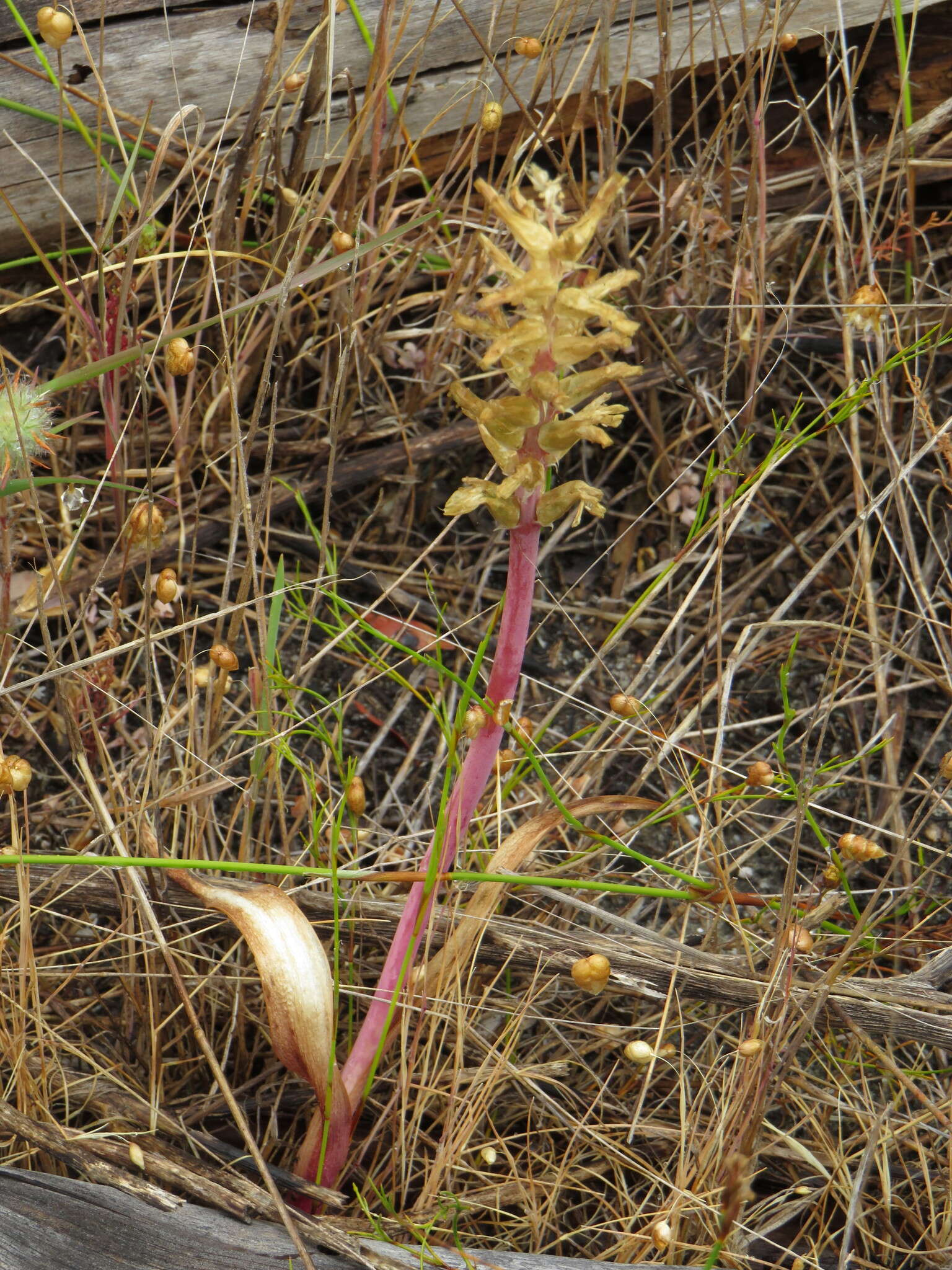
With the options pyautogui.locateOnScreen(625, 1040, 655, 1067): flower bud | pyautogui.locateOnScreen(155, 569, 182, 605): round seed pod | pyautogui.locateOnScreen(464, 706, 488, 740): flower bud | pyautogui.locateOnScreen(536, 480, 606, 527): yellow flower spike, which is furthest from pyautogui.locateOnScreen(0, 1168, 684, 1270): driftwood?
pyautogui.locateOnScreen(536, 480, 606, 527): yellow flower spike

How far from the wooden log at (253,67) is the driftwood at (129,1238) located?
4.73ft

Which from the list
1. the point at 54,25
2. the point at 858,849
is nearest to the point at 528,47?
the point at 54,25

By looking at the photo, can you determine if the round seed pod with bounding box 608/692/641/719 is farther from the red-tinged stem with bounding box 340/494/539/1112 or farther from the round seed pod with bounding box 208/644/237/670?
the round seed pod with bounding box 208/644/237/670

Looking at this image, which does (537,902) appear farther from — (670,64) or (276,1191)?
(670,64)

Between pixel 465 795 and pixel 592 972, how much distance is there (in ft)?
0.89

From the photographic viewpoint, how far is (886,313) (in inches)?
67.6

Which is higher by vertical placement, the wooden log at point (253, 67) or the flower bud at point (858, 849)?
the wooden log at point (253, 67)

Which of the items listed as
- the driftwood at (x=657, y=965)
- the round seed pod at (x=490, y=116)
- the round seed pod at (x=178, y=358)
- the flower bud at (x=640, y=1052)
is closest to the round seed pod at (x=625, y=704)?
the driftwood at (x=657, y=965)

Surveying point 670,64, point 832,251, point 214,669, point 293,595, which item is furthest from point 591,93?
point 214,669

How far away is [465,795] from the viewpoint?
1.16 m

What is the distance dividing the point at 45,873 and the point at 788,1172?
42.6 inches

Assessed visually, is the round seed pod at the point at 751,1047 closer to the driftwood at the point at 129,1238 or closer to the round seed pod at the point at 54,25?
the driftwood at the point at 129,1238

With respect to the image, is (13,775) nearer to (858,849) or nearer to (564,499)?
(564,499)

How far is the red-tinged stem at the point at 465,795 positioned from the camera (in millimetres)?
1056
